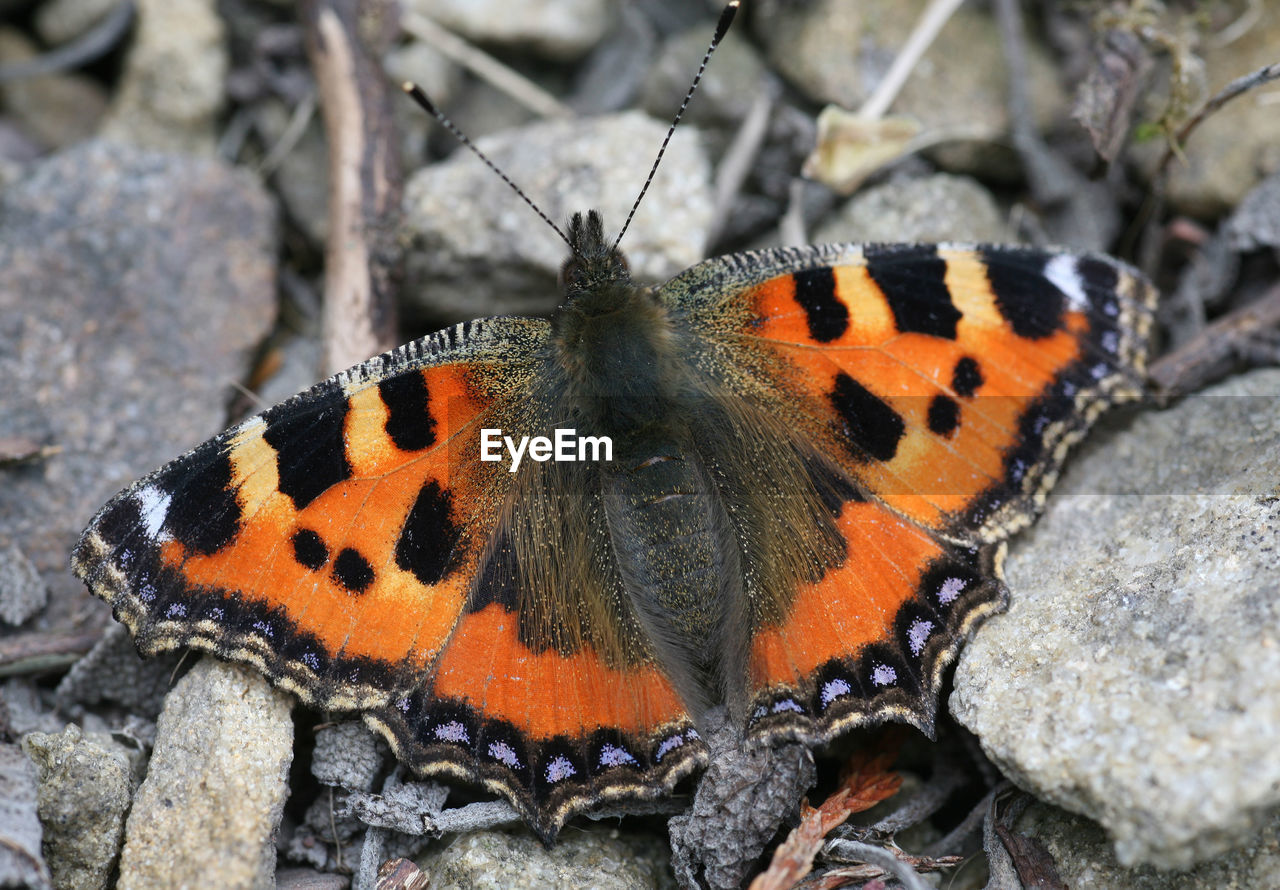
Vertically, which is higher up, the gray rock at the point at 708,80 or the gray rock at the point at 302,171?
the gray rock at the point at 708,80

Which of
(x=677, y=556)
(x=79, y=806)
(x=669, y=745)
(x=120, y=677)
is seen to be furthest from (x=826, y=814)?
(x=120, y=677)

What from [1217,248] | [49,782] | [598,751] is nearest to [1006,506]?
[598,751]

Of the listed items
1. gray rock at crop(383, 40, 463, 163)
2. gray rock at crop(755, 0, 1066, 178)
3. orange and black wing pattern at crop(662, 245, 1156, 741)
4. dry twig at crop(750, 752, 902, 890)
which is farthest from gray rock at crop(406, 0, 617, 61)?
dry twig at crop(750, 752, 902, 890)

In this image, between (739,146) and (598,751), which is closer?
(598,751)

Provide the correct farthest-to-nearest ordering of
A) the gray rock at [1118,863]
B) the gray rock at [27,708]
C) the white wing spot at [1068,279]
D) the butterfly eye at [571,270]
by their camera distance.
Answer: the butterfly eye at [571,270] < the white wing spot at [1068,279] < the gray rock at [27,708] < the gray rock at [1118,863]

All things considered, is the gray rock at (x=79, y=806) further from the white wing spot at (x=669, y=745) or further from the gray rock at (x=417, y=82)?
the gray rock at (x=417, y=82)

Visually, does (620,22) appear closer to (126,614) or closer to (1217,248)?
(1217,248)

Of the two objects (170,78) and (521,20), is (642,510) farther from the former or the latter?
(170,78)
